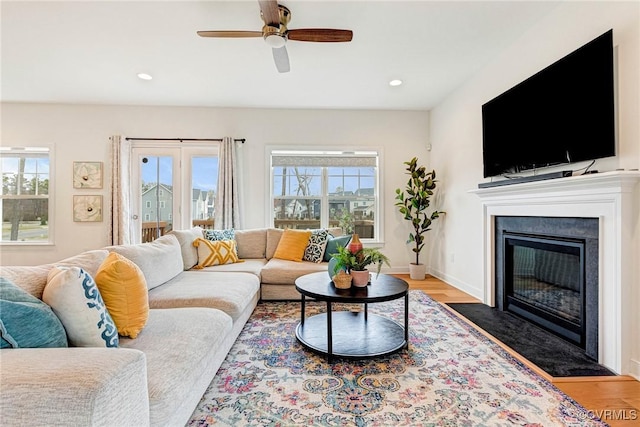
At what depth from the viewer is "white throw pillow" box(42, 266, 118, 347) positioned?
1.20 m

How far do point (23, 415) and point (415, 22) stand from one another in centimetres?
332

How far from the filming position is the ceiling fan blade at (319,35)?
7.67 feet

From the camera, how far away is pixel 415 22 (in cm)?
265

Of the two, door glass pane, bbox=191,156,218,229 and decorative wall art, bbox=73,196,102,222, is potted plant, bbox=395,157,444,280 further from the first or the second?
decorative wall art, bbox=73,196,102,222

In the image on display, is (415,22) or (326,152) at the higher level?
(415,22)

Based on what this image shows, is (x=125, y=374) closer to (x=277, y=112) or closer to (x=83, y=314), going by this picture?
(x=83, y=314)

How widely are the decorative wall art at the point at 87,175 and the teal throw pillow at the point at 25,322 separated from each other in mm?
4330

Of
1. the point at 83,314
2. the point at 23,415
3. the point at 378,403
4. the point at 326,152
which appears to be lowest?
the point at 378,403

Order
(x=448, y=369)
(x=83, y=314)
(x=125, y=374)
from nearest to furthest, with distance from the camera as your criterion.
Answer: (x=125, y=374) → (x=83, y=314) → (x=448, y=369)

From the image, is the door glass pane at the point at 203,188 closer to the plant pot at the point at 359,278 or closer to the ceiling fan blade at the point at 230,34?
the ceiling fan blade at the point at 230,34

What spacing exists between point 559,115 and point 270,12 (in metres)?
2.38

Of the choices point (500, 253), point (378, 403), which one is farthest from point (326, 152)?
point (378, 403)

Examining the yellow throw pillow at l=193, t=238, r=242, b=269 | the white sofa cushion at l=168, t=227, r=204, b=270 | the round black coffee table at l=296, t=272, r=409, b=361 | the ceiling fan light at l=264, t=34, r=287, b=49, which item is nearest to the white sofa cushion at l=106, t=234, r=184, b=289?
the white sofa cushion at l=168, t=227, r=204, b=270

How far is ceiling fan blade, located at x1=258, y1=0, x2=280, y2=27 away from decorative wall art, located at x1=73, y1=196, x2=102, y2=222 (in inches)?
166
